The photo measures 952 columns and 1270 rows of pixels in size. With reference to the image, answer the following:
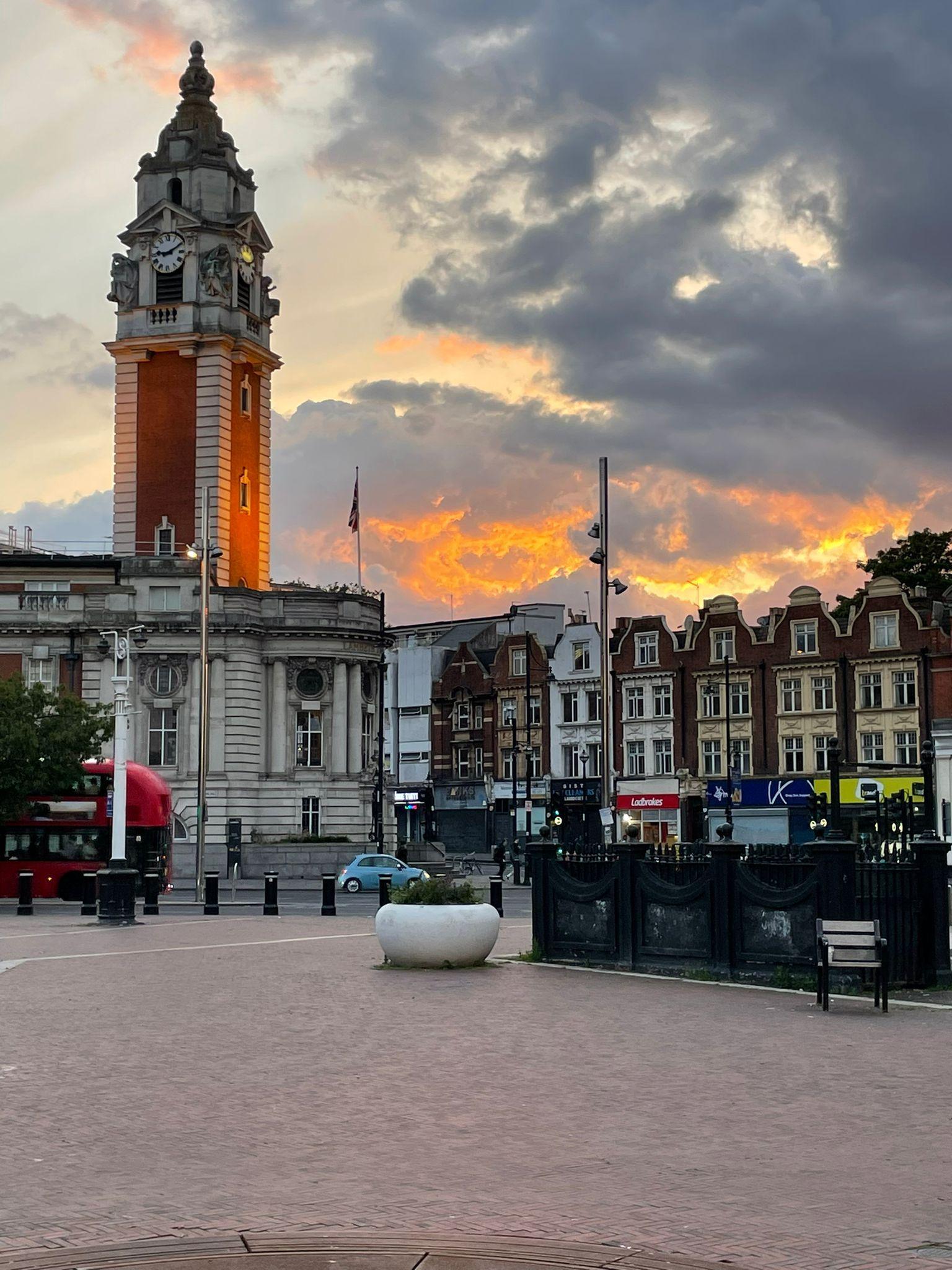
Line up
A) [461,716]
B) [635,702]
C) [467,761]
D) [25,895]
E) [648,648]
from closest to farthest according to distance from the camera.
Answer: [25,895] < [648,648] < [635,702] < [467,761] < [461,716]

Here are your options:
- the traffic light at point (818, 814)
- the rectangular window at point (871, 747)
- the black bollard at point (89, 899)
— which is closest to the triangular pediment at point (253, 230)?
the rectangular window at point (871, 747)

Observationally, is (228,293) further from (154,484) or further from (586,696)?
(586,696)

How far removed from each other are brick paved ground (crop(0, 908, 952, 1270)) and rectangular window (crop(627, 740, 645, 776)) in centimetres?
6676

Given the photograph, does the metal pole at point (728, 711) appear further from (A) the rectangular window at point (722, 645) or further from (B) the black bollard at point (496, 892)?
(B) the black bollard at point (496, 892)

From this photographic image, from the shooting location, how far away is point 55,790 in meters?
51.9

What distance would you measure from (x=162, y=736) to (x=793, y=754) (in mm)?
29722

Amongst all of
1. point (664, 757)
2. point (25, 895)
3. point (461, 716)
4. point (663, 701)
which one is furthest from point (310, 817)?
point (25, 895)

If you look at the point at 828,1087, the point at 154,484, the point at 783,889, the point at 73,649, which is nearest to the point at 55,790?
the point at 73,649

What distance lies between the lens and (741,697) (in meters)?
80.7

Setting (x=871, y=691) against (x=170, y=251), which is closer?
(x=871, y=691)

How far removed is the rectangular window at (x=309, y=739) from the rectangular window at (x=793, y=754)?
22.2m

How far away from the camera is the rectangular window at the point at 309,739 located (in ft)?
258

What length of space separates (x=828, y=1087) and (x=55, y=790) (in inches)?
1693

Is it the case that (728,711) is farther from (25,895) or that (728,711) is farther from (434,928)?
(434,928)
